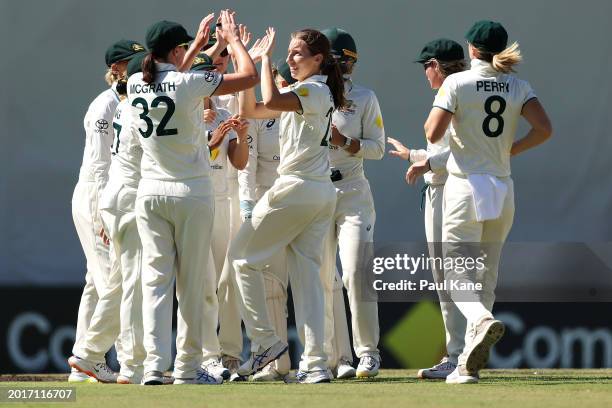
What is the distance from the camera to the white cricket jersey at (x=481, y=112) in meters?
7.55

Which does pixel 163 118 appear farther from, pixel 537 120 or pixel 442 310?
pixel 442 310

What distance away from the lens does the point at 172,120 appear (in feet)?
23.8

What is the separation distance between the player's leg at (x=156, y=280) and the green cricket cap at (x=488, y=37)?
1927 millimetres

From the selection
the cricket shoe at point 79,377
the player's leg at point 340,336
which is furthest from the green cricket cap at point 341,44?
the cricket shoe at point 79,377

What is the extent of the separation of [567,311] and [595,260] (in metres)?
0.42

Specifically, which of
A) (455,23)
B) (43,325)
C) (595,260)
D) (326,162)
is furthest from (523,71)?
(43,325)

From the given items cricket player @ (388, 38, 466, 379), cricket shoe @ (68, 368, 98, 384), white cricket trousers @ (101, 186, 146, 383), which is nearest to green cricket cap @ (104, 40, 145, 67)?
white cricket trousers @ (101, 186, 146, 383)

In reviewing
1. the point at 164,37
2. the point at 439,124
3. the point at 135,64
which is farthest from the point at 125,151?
the point at 439,124

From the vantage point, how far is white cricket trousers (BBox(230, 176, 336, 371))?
299 inches

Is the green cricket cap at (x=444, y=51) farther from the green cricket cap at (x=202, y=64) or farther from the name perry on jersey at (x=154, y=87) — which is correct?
the name perry on jersey at (x=154, y=87)

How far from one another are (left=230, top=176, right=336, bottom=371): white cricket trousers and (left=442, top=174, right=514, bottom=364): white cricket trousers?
25.7 inches

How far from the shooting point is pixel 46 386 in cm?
766

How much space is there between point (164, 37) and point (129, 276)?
1.41m

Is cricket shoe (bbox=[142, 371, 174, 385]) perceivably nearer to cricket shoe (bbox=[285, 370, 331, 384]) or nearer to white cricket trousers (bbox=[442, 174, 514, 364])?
cricket shoe (bbox=[285, 370, 331, 384])
